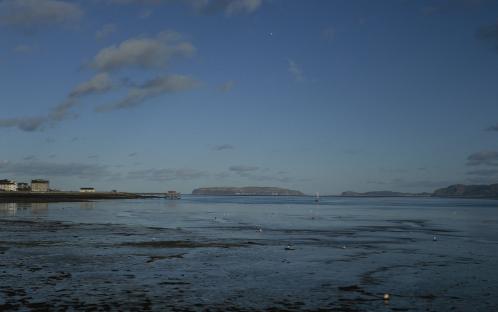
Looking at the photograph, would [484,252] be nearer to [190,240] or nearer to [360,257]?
[360,257]

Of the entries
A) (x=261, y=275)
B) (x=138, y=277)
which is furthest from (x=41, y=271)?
(x=261, y=275)

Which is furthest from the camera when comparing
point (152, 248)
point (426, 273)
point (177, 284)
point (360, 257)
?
point (152, 248)

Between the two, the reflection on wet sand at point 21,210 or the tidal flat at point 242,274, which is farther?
the reflection on wet sand at point 21,210

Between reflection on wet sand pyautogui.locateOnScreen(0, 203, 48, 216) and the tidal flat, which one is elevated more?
reflection on wet sand pyautogui.locateOnScreen(0, 203, 48, 216)

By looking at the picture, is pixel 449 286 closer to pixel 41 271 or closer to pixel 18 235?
pixel 41 271

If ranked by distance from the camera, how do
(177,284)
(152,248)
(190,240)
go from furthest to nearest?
(190,240) < (152,248) < (177,284)

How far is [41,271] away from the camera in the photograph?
25422 mm

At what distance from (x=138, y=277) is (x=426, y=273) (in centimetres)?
1544

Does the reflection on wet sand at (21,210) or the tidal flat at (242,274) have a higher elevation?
the reflection on wet sand at (21,210)

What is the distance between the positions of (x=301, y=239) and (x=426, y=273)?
747 inches

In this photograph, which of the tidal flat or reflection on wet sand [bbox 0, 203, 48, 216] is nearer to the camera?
the tidal flat

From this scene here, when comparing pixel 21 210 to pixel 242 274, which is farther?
pixel 21 210

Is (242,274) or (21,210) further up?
(21,210)

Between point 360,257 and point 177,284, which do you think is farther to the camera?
point 360,257
